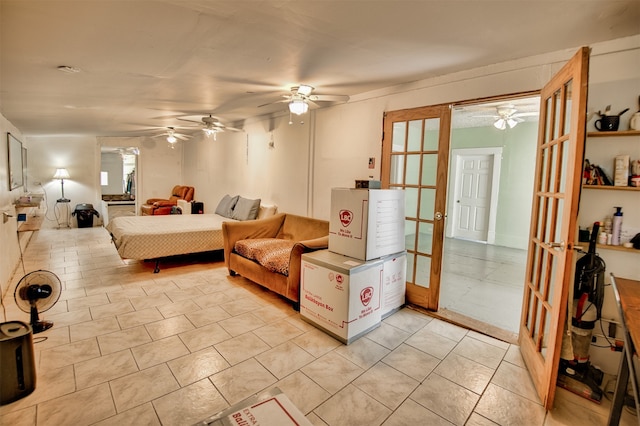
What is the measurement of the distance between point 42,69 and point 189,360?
279 cm

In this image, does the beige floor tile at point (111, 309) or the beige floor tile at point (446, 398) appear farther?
the beige floor tile at point (111, 309)

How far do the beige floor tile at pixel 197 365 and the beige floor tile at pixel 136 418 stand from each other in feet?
0.86

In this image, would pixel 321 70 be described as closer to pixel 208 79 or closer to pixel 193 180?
pixel 208 79

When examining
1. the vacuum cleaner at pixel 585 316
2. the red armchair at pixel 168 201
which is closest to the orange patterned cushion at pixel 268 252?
the vacuum cleaner at pixel 585 316

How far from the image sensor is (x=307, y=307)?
9.46 ft

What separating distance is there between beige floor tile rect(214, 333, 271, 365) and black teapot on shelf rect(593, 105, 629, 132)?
288 centimetres

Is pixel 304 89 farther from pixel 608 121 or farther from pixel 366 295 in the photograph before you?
pixel 608 121

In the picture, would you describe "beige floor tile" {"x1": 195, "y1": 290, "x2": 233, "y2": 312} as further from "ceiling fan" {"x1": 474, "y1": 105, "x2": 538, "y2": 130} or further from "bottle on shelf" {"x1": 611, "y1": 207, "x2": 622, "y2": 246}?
"ceiling fan" {"x1": 474, "y1": 105, "x2": 538, "y2": 130}

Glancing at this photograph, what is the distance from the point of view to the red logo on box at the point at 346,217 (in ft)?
9.11

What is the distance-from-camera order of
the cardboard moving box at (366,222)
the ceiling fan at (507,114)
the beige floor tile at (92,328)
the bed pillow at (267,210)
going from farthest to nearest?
the bed pillow at (267,210)
the ceiling fan at (507,114)
the cardboard moving box at (366,222)
the beige floor tile at (92,328)

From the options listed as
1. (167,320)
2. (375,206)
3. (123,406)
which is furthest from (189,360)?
(375,206)

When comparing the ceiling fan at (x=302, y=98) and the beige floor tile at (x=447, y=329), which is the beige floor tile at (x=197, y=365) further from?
the ceiling fan at (x=302, y=98)

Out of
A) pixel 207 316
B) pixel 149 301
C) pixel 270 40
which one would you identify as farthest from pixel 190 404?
pixel 270 40

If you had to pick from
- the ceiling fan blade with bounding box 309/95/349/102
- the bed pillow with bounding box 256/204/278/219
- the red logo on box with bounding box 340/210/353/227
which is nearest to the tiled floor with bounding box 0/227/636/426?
the red logo on box with bounding box 340/210/353/227
